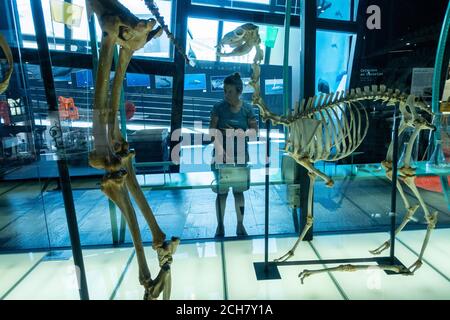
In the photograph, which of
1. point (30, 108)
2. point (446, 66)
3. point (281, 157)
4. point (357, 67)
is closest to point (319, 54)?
point (357, 67)

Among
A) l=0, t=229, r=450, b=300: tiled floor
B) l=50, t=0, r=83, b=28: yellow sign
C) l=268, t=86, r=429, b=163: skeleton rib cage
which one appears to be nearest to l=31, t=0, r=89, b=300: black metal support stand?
l=50, t=0, r=83, b=28: yellow sign

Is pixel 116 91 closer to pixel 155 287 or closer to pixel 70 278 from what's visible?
pixel 155 287

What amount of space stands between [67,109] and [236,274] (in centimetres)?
165

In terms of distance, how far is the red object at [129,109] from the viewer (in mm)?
2362

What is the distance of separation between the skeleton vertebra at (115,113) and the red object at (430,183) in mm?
2714

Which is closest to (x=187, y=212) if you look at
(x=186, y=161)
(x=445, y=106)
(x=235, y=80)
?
(x=186, y=161)

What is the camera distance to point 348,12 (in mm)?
2729

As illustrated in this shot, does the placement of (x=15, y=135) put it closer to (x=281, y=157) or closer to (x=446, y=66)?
(x=281, y=157)

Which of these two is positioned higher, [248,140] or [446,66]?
[446,66]

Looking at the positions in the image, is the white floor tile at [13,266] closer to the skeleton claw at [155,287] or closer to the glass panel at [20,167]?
the glass panel at [20,167]

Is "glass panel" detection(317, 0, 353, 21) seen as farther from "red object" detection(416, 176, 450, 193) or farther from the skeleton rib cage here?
"red object" detection(416, 176, 450, 193)

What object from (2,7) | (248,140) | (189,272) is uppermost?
(2,7)

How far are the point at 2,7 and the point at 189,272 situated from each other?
2.19 metres
